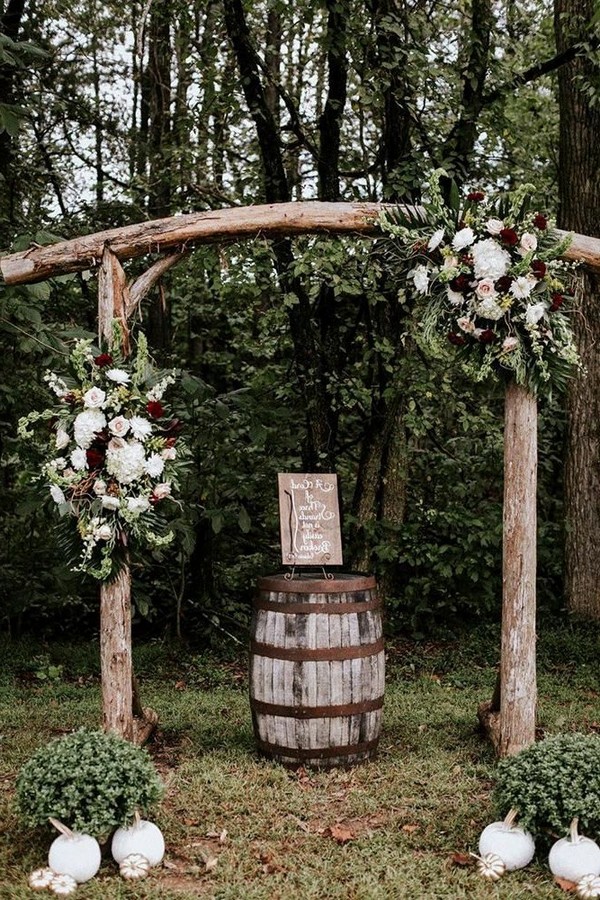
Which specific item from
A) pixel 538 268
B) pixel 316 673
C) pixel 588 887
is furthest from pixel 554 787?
pixel 538 268

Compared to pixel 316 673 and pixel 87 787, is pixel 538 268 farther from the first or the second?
pixel 87 787

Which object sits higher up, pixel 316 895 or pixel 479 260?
pixel 479 260

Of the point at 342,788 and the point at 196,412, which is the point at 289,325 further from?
the point at 342,788

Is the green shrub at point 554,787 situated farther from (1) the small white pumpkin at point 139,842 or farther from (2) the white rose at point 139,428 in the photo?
(2) the white rose at point 139,428

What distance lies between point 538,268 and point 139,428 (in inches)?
83.2

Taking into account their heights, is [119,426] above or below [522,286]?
below

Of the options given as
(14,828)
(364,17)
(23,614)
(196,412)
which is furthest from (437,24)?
(14,828)

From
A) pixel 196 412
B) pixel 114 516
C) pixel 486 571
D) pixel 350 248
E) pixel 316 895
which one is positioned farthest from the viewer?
pixel 486 571

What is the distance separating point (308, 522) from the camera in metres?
5.38

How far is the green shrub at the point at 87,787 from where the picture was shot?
384cm

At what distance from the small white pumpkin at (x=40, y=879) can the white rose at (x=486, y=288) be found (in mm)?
3202

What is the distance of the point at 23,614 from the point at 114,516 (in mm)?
4715

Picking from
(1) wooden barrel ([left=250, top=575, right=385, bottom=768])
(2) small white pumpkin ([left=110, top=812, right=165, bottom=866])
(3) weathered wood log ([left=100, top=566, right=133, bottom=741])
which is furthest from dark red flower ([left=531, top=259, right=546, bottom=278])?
(2) small white pumpkin ([left=110, top=812, right=165, bottom=866])

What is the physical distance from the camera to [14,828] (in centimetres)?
423
